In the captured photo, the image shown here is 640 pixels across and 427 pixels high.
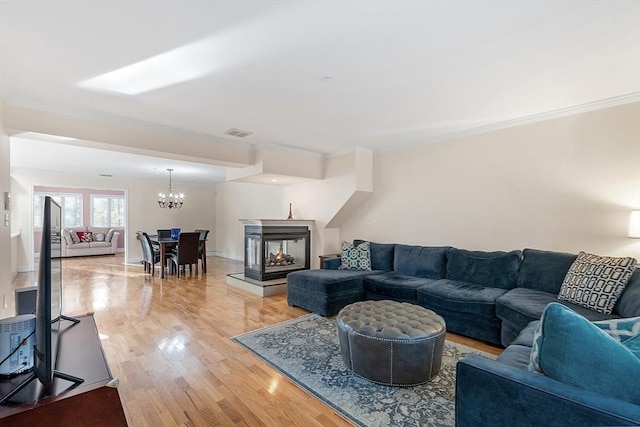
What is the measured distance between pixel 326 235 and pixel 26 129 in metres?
4.16

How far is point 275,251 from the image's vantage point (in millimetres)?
5367

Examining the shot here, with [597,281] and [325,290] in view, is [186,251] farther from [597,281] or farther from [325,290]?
[597,281]

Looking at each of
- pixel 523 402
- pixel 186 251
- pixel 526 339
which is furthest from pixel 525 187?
pixel 186 251

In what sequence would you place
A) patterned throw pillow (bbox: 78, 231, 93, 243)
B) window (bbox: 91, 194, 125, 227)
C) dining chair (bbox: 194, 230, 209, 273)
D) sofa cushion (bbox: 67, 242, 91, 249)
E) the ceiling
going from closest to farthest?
the ceiling
dining chair (bbox: 194, 230, 209, 273)
sofa cushion (bbox: 67, 242, 91, 249)
patterned throw pillow (bbox: 78, 231, 93, 243)
window (bbox: 91, 194, 125, 227)

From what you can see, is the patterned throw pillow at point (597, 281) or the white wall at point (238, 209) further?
the white wall at point (238, 209)

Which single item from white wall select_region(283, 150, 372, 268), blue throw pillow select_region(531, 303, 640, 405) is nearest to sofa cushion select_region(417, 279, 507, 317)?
blue throw pillow select_region(531, 303, 640, 405)

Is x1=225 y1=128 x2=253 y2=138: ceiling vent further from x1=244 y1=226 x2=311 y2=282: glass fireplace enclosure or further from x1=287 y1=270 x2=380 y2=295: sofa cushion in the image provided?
x1=287 y1=270 x2=380 y2=295: sofa cushion

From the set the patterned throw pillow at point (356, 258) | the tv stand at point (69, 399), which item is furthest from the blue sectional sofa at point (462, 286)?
the tv stand at point (69, 399)

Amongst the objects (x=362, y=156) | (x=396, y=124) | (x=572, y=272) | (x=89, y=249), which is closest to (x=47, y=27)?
(x=396, y=124)

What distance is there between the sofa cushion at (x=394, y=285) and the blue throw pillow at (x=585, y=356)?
240cm

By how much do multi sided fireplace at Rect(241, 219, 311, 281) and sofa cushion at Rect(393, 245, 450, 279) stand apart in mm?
1866

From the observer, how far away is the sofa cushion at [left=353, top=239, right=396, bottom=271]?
4477mm

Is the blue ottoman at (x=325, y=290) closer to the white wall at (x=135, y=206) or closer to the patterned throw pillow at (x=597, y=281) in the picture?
the patterned throw pillow at (x=597, y=281)

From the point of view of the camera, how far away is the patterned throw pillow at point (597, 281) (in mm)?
2383
